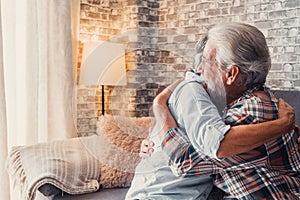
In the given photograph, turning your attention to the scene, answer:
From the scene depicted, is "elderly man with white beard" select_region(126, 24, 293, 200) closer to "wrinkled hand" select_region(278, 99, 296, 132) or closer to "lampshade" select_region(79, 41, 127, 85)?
"wrinkled hand" select_region(278, 99, 296, 132)

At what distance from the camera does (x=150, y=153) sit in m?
1.41

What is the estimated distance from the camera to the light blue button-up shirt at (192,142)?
4.05ft

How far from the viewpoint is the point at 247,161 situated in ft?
4.26

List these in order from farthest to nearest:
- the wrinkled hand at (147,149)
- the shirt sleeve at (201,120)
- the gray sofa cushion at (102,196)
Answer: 1. the gray sofa cushion at (102,196)
2. the wrinkled hand at (147,149)
3. the shirt sleeve at (201,120)

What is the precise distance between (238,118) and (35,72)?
1.93m

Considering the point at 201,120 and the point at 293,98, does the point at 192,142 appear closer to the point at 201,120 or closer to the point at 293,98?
the point at 201,120

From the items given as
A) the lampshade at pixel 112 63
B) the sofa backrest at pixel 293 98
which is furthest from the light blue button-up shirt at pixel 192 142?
the sofa backrest at pixel 293 98

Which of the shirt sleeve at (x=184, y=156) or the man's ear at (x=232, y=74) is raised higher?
the man's ear at (x=232, y=74)

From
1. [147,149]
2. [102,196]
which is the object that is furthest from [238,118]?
[102,196]

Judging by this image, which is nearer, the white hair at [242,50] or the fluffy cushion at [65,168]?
the white hair at [242,50]

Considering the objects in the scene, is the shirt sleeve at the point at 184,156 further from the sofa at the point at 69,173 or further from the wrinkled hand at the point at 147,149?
the sofa at the point at 69,173

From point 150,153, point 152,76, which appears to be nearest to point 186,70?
point 152,76

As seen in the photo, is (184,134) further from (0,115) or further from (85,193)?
(0,115)

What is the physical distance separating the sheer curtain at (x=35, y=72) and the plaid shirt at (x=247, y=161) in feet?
5.40
